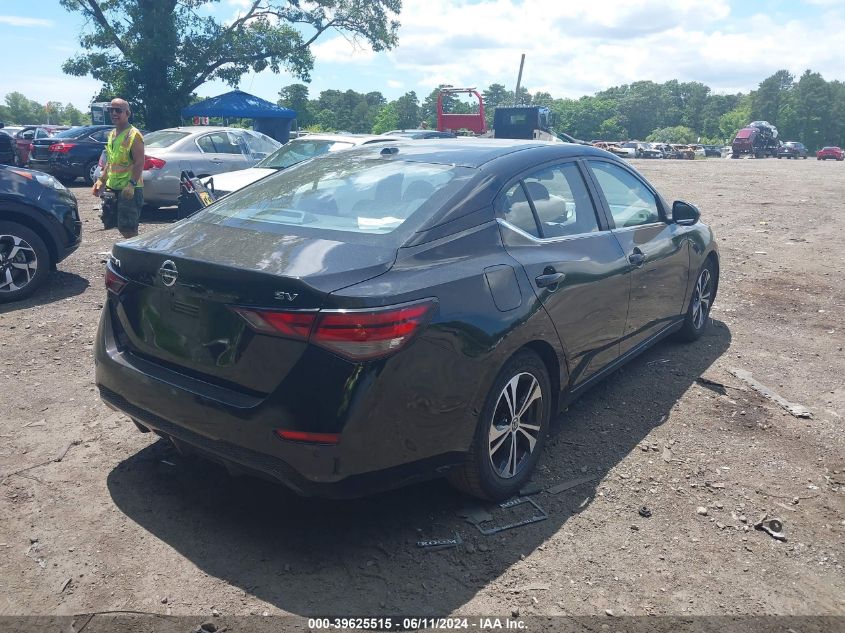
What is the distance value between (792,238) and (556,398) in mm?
9135

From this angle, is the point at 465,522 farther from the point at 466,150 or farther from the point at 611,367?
the point at 466,150

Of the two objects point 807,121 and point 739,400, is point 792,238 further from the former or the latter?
point 807,121

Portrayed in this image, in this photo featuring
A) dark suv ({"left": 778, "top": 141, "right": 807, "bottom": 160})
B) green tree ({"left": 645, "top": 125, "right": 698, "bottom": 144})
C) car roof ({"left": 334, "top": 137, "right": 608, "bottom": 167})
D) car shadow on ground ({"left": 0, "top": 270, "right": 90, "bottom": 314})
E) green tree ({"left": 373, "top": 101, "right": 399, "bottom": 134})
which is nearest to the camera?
car roof ({"left": 334, "top": 137, "right": 608, "bottom": 167})

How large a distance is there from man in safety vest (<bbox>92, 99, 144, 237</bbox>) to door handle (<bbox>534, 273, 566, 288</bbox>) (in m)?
5.76

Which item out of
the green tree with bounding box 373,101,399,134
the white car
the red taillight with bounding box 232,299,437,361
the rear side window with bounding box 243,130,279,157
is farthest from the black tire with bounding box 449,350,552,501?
the green tree with bounding box 373,101,399,134

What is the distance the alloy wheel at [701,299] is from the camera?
19.1ft

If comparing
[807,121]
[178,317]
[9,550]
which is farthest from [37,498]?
[807,121]

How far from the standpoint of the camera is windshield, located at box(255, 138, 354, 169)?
10.8 m

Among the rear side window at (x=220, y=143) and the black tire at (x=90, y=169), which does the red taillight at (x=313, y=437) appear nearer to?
the rear side window at (x=220, y=143)

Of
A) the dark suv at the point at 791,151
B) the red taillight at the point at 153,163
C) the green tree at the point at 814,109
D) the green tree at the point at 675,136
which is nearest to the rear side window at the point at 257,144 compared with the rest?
the red taillight at the point at 153,163

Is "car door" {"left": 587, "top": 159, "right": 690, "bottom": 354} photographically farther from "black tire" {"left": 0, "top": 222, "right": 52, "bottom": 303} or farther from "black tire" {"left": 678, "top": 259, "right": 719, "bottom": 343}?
"black tire" {"left": 0, "top": 222, "right": 52, "bottom": 303}

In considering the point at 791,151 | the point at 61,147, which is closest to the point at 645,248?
the point at 61,147

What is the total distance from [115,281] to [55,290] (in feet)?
14.6

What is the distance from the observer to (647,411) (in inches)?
181
